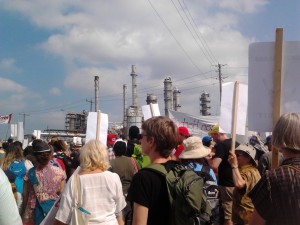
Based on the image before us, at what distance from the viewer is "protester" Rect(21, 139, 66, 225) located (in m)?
5.31

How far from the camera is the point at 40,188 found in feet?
17.6

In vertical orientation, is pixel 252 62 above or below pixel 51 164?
above

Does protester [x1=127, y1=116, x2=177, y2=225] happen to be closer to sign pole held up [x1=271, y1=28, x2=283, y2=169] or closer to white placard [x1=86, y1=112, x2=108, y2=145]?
sign pole held up [x1=271, y1=28, x2=283, y2=169]

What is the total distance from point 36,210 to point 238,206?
263 cm

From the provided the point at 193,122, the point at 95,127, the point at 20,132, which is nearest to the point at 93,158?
the point at 95,127

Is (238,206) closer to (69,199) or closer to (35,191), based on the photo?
(69,199)

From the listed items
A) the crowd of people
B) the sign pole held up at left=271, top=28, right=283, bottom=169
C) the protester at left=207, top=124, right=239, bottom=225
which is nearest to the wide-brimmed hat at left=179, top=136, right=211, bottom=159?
the crowd of people

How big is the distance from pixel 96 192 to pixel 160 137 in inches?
55.8

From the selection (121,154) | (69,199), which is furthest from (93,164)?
(121,154)

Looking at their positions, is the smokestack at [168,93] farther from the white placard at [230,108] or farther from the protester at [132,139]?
the white placard at [230,108]

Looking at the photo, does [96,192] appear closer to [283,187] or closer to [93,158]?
[93,158]

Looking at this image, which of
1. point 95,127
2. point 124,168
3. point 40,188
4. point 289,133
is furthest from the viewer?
point 95,127

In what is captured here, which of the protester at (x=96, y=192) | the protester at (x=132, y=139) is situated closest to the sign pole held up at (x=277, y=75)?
the protester at (x=96, y=192)

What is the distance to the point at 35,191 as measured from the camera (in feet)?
17.6
